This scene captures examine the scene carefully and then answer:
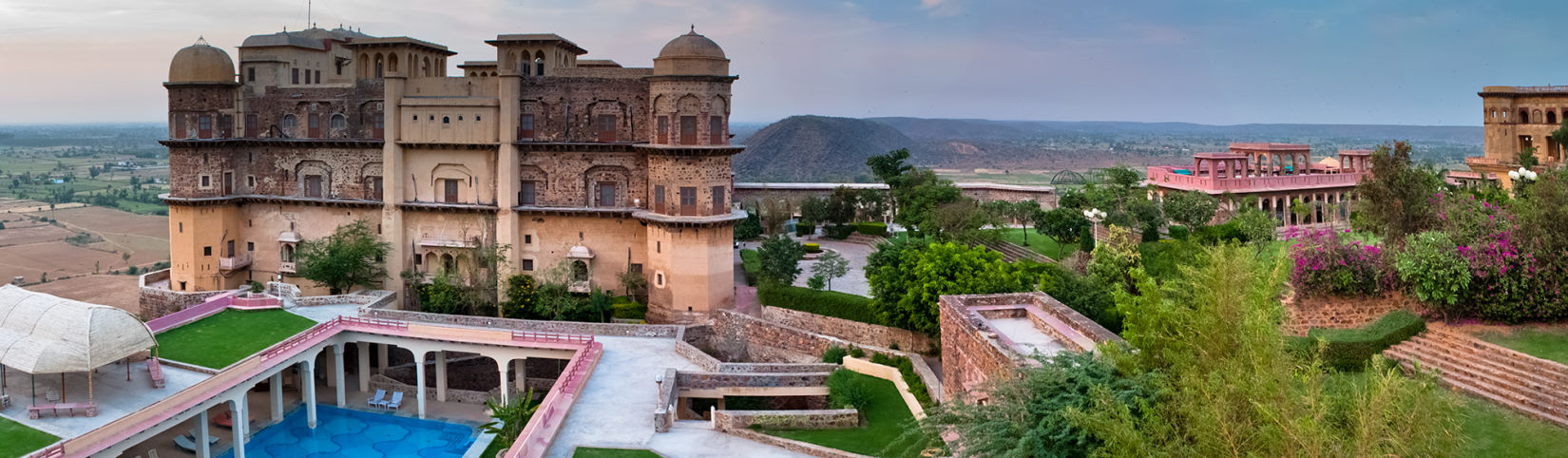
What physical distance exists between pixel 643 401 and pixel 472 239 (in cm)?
1488

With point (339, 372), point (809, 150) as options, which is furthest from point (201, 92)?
point (809, 150)

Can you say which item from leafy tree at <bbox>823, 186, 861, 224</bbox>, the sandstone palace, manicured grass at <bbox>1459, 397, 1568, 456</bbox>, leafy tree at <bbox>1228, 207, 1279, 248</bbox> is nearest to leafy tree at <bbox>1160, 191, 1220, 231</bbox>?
leafy tree at <bbox>1228, 207, 1279, 248</bbox>

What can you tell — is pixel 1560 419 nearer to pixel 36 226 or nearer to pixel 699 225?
pixel 699 225

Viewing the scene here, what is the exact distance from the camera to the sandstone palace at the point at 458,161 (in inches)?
1326

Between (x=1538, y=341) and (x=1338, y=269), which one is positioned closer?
(x=1538, y=341)

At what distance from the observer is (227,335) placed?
30016 millimetres

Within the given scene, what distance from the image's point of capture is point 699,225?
3347 cm

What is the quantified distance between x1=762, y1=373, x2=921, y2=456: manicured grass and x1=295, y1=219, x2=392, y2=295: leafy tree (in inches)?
765

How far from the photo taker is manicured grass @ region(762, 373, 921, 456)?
22.3 metres

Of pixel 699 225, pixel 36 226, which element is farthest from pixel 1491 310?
pixel 36 226

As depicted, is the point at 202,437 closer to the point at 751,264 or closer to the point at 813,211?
the point at 751,264

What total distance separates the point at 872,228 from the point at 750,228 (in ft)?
19.1

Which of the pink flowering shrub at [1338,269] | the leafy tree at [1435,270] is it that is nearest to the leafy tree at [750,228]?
the pink flowering shrub at [1338,269]

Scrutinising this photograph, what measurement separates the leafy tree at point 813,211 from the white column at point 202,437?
30653mm
